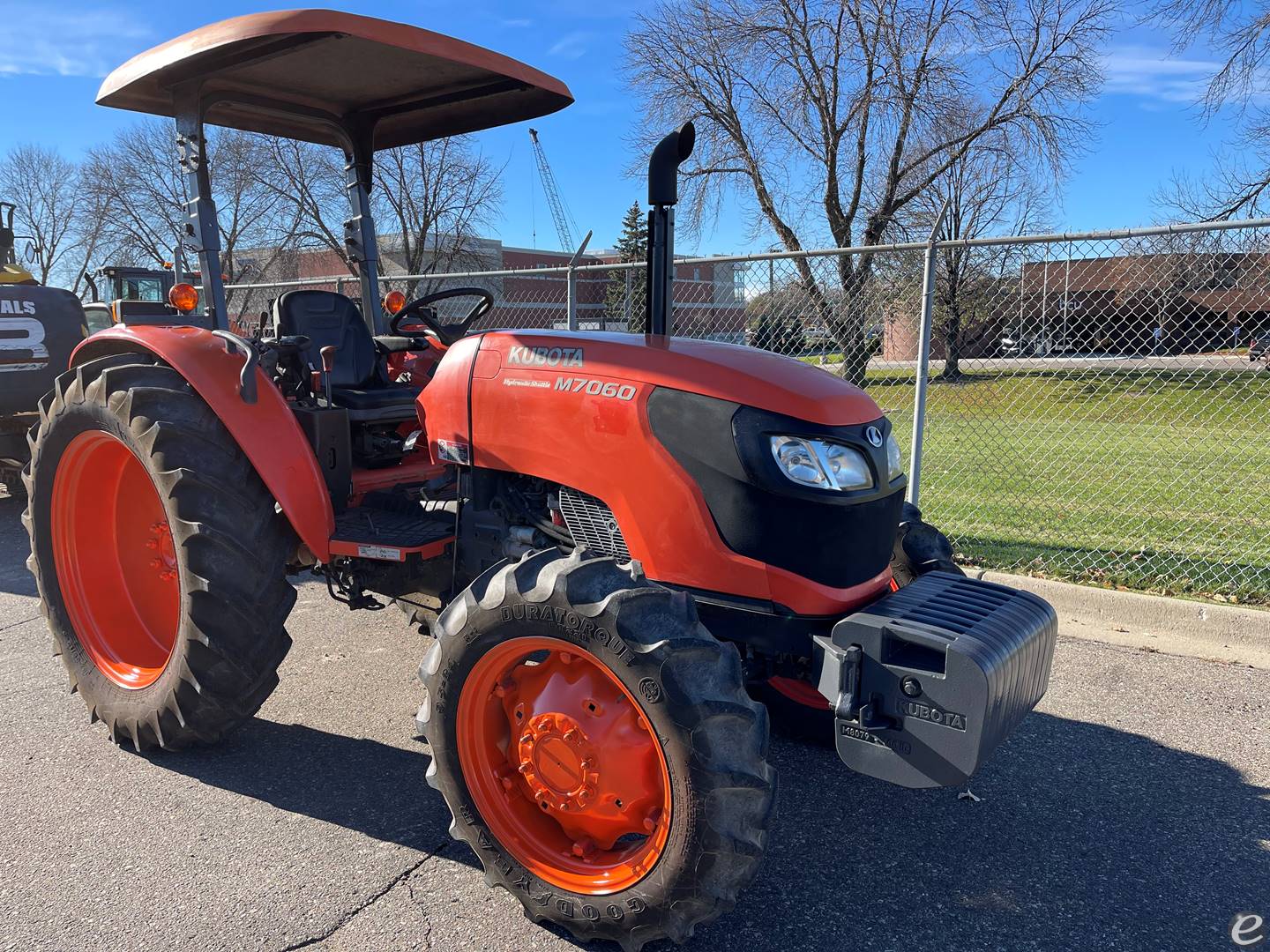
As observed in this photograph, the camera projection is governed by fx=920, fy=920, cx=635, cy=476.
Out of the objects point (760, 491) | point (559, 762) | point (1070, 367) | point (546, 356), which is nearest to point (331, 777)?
point (559, 762)

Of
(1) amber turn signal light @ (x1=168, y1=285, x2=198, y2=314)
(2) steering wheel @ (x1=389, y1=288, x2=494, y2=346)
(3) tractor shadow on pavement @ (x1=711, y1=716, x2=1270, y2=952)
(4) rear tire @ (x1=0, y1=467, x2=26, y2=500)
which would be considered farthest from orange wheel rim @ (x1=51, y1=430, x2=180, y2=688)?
(4) rear tire @ (x1=0, y1=467, x2=26, y2=500)

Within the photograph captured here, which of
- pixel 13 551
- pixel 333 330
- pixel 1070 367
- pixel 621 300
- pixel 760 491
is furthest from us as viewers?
pixel 621 300

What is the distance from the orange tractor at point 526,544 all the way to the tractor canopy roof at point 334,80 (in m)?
0.02

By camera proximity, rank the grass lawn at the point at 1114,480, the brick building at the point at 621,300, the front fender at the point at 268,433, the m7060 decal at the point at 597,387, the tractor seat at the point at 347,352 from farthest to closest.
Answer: the brick building at the point at 621,300, the grass lawn at the point at 1114,480, the tractor seat at the point at 347,352, the front fender at the point at 268,433, the m7060 decal at the point at 597,387

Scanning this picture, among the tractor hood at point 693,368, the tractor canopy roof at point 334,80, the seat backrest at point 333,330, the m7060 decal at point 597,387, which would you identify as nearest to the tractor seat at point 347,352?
the seat backrest at point 333,330

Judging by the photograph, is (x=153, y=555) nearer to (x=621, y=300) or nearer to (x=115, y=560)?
(x=115, y=560)

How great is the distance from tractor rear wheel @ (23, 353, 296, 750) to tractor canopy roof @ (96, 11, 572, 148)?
1.05 m

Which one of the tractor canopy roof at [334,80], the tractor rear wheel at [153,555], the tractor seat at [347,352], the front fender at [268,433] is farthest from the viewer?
the tractor seat at [347,352]

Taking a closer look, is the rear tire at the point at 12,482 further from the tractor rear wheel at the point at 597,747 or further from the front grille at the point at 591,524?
the tractor rear wheel at the point at 597,747

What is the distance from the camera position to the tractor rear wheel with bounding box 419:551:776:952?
82.1 inches

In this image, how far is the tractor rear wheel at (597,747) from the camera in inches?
82.1

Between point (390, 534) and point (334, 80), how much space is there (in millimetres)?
1822

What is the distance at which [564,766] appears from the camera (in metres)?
2.31

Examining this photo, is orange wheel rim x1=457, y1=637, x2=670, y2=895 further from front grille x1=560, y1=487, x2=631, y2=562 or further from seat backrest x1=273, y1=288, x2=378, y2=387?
seat backrest x1=273, y1=288, x2=378, y2=387
